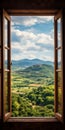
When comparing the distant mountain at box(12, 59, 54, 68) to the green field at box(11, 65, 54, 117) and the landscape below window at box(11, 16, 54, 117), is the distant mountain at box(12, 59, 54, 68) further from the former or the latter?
the green field at box(11, 65, 54, 117)

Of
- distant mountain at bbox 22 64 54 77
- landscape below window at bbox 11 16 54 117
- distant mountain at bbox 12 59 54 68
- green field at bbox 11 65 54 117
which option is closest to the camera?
green field at bbox 11 65 54 117

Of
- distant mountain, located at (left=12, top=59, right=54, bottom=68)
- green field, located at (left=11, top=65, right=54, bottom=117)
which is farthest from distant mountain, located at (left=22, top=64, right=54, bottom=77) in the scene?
distant mountain, located at (left=12, top=59, right=54, bottom=68)

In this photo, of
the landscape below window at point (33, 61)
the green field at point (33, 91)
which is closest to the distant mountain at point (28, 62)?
the landscape below window at point (33, 61)

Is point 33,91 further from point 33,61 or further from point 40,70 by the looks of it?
point 33,61

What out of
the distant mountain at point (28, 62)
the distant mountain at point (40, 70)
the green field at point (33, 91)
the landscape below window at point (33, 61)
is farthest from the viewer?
the distant mountain at point (40, 70)

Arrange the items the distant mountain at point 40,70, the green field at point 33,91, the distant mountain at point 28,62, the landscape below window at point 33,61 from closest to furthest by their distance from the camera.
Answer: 1. the green field at point 33,91
2. the landscape below window at point 33,61
3. the distant mountain at point 28,62
4. the distant mountain at point 40,70

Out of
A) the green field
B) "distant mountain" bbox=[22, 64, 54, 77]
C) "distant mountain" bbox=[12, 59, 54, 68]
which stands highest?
"distant mountain" bbox=[12, 59, 54, 68]

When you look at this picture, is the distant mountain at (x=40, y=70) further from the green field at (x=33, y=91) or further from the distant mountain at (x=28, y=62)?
the distant mountain at (x=28, y=62)

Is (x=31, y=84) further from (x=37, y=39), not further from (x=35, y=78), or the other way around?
(x=37, y=39)
